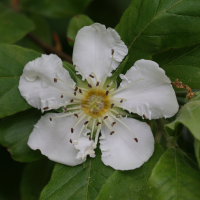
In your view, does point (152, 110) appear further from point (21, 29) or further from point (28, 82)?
point (21, 29)

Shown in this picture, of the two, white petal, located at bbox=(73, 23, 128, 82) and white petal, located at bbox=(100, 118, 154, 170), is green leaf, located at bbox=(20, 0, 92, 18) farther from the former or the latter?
white petal, located at bbox=(100, 118, 154, 170)

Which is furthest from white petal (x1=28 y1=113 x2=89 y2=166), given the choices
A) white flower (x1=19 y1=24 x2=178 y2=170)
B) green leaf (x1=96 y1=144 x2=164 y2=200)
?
green leaf (x1=96 y1=144 x2=164 y2=200)

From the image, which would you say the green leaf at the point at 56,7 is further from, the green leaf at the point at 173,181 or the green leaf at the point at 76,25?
the green leaf at the point at 173,181

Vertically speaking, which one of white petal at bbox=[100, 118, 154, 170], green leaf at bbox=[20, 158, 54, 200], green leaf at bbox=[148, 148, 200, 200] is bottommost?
green leaf at bbox=[20, 158, 54, 200]

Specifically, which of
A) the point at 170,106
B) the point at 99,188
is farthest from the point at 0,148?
the point at 170,106

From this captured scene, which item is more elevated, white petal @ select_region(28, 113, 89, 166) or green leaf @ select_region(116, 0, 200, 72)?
green leaf @ select_region(116, 0, 200, 72)

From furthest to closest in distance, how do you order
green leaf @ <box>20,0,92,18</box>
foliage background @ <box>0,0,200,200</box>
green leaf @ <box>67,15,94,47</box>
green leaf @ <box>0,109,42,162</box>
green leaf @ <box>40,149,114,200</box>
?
green leaf @ <box>20,0,92,18</box>
green leaf @ <box>67,15,94,47</box>
green leaf @ <box>0,109,42,162</box>
green leaf @ <box>40,149,114,200</box>
foliage background @ <box>0,0,200,200</box>

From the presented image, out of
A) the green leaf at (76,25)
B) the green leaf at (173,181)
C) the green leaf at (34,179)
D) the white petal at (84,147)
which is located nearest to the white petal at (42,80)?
the white petal at (84,147)

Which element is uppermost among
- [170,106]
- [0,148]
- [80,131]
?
[170,106]
